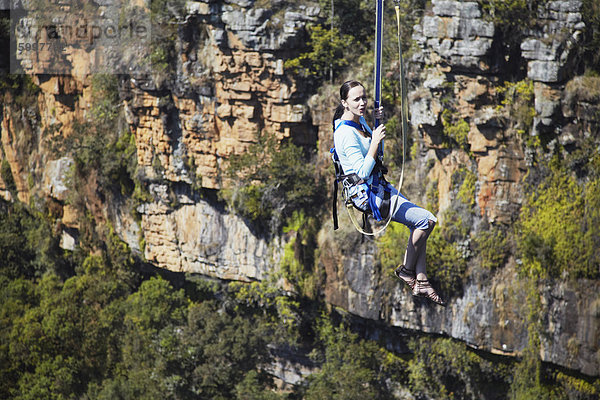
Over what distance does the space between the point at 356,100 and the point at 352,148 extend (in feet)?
1.43

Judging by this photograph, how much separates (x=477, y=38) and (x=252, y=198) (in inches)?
347

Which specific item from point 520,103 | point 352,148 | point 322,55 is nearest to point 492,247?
point 520,103

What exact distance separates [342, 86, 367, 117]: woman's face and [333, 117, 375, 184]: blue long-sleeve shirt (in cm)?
17

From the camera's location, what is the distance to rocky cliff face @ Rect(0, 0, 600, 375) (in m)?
21.1

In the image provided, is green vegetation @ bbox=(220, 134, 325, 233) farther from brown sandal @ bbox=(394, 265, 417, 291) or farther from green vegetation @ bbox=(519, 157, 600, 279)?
brown sandal @ bbox=(394, 265, 417, 291)

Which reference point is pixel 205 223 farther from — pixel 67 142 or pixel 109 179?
pixel 67 142

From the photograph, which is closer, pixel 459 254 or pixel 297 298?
pixel 459 254

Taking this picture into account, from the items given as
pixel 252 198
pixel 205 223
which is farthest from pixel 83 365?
pixel 252 198

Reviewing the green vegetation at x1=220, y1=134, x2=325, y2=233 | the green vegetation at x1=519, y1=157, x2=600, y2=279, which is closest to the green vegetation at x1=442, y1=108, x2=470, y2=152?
the green vegetation at x1=519, y1=157, x2=600, y2=279

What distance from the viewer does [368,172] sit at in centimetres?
859

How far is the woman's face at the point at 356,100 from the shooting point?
8.71m

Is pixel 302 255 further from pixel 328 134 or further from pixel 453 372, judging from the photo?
pixel 453 372

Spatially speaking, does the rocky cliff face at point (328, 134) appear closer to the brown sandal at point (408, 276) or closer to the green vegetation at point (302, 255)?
the green vegetation at point (302, 255)

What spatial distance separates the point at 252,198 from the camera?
27281mm
